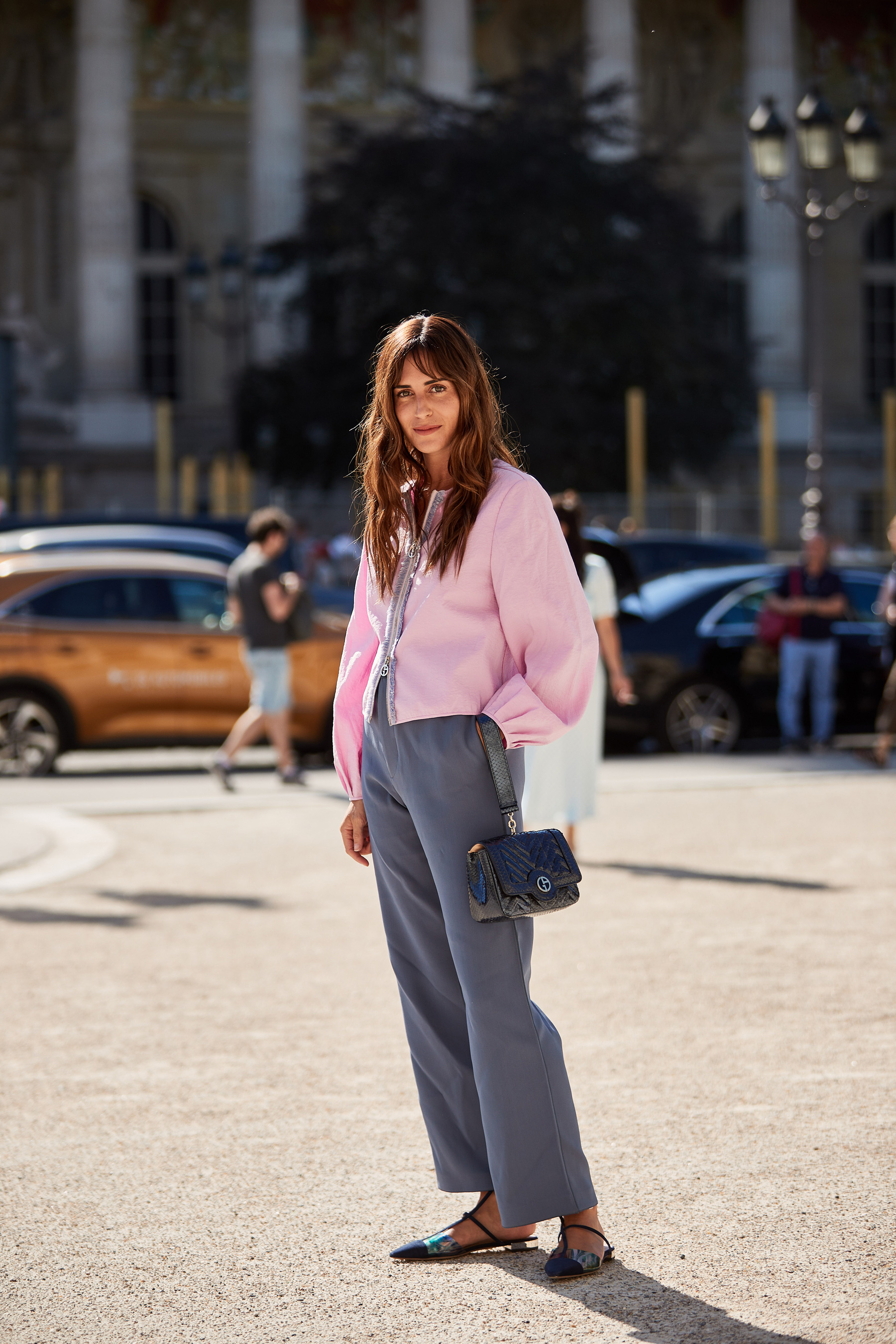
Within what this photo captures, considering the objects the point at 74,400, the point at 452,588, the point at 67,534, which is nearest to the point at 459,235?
the point at 74,400

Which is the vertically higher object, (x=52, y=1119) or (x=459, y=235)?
(x=459, y=235)

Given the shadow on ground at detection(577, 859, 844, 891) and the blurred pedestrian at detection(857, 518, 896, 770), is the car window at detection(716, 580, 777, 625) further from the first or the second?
the shadow on ground at detection(577, 859, 844, 891)

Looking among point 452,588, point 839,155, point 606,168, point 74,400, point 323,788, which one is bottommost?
point 323,788

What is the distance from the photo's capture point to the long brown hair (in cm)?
369

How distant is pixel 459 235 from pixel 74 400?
50.7ft

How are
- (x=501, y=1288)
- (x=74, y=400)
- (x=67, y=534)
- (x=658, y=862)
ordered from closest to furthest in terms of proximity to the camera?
(x=501, y=1288)
(x=658, y=862)
(x=67, y=534)
(x=74, y=400)

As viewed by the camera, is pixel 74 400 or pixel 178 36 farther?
pixel 178 36

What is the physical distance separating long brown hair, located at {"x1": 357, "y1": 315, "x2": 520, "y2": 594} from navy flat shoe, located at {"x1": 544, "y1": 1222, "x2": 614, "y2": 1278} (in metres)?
1.29

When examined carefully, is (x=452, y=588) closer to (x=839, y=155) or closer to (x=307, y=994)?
(x=307, y=994)

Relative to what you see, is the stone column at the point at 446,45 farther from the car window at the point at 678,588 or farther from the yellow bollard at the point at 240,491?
the car window at the point at 678,588

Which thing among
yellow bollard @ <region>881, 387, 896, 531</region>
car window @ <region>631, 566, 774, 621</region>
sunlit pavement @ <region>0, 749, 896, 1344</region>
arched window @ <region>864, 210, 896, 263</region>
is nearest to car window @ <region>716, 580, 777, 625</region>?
car window @ <region>631, 566, 774, 621</region>

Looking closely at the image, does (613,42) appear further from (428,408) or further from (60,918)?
(428,408)

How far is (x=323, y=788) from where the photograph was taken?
41.3 feet

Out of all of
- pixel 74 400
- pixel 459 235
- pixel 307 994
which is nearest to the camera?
pixel 307 994
